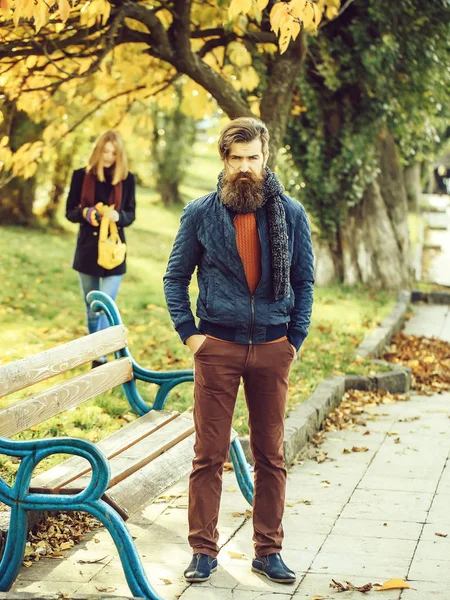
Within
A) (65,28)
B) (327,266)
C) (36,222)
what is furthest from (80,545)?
(36,222)

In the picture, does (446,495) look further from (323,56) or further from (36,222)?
(36,222)

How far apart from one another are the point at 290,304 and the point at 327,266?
10.3 metres

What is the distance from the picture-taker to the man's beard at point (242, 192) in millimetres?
4273

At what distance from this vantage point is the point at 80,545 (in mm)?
4922

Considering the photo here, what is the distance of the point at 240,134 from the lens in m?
4.24

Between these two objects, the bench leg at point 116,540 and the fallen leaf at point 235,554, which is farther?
the fallen leaf at point 235,554

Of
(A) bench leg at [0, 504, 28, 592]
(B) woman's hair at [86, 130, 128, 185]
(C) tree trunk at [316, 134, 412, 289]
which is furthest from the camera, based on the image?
(C) tree trunk at [316, 134, 412, 289]

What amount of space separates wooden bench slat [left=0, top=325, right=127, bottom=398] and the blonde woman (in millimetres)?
2710

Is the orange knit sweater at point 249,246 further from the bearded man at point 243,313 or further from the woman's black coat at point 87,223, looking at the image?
the woman's black coat at point 87,223

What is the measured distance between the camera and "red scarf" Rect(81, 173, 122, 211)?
27.1 feet

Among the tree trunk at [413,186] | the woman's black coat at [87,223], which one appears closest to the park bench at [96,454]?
the woman's black coat at [87,223]

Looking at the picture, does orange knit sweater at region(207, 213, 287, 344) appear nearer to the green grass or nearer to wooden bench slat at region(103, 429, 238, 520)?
wooden bench slat at region(103, 429, 238, 520)

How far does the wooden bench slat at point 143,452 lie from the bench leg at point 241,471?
0.27 meters

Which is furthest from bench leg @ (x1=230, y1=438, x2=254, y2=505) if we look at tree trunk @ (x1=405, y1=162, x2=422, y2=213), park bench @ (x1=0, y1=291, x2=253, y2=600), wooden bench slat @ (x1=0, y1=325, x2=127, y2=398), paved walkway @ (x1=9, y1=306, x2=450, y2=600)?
tree trunk @ (x1=405, y1=162, x2=422, y2=213)
